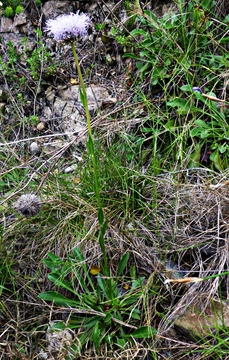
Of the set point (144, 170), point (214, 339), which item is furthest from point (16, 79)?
point (214, 339)

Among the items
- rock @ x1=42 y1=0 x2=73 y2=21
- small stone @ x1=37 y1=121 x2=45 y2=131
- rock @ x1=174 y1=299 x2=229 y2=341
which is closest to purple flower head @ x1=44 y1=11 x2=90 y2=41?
rock @ x1=174 y1=299 x2=229 y2=341

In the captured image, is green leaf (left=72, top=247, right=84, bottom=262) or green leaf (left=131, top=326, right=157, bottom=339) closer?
green leaf (left=131, top=326, right=157, bottom=339)

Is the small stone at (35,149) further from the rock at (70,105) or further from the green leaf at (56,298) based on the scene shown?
the green leaf at (56,298)

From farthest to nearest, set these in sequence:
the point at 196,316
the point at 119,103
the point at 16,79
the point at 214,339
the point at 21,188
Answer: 1. the point at 16,79
2. the point at 119,103
3. the point at 21,188
4. the point at 196,316
5. the point at 214,339

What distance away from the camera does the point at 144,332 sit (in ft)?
5.22

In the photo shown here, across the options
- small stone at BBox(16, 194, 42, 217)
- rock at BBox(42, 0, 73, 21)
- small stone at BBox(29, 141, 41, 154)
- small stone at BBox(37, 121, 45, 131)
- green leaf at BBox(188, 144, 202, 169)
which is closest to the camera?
small stone at BBox(16, 194, 42, 217)

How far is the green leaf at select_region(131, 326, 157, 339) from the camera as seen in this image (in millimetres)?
1572

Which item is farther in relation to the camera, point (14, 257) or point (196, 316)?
point (14, 257)

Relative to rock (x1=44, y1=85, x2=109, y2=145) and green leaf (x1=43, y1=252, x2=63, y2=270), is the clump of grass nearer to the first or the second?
green leaf (x1=43, y1=252, x2=63, y2=270)

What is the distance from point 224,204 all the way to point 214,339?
0.52m

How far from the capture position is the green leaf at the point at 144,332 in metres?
1.57

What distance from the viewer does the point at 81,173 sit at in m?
2.08

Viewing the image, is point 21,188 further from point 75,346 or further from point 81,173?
point 75,346

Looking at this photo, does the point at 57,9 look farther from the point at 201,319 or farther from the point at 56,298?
the point at 201,319
